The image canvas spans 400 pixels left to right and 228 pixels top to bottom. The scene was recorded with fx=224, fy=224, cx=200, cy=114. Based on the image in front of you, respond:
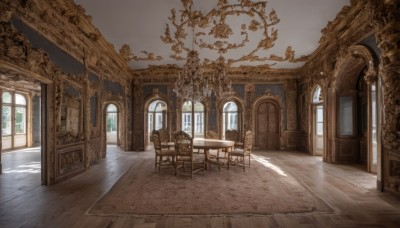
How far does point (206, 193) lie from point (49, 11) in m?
4.21

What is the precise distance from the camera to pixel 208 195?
3670 mm

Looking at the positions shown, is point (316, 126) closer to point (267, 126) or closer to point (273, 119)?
point (273, 119)

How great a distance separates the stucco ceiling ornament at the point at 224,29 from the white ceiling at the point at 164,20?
0.12 m

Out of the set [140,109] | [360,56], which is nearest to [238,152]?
[360,56]

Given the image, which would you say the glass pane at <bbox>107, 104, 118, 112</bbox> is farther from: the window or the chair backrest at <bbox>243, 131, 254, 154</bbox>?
the chair backrest at <bbox>243, 131, 254, 154</bbox>

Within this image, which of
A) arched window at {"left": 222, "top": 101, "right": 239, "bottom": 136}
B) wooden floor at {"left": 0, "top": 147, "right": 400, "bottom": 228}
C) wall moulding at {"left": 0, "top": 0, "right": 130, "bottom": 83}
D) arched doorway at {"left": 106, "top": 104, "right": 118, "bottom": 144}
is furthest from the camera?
arched doorway at {"left": 106, "top": 104, "right": 118, "bottom": 144}

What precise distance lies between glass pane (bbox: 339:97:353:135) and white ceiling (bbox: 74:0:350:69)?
1826 mm

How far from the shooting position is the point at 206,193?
12.4 ft

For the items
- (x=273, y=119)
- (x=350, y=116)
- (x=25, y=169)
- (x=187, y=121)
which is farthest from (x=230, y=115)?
(x=25, y=169)

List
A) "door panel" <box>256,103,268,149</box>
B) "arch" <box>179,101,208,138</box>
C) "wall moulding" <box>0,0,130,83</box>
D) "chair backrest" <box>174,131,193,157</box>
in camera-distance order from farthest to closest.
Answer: "arch" <box>179,101,208,138</box>, "door panel" <box>256,103,268,149</box>, "chair backrest" <box>174,131,193,157</box>, "wall moulding" <box>0,0,130,83</box>

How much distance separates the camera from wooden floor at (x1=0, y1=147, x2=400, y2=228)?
2.71 metres

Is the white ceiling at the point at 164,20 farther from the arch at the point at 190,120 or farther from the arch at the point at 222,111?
the arch at the point at 190,120

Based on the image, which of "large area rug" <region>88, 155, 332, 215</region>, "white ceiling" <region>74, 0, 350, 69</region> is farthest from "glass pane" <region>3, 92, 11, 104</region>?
"large area rug" <region>88, 155, 332, 215</region>

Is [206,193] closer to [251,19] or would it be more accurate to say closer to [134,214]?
[134,214]
